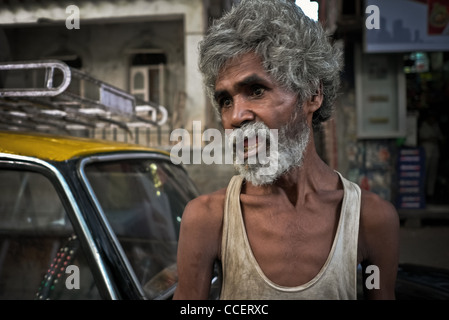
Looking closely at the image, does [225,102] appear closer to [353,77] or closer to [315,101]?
[315,101]

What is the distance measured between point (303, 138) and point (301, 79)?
154 mm

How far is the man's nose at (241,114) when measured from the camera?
1008 mm

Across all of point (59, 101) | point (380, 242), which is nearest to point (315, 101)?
point (380, 242)

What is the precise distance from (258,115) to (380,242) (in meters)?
0.44

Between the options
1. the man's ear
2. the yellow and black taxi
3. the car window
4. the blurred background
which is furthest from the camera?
the blurred background

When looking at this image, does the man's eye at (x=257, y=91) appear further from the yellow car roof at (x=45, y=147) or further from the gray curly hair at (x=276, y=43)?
the yellow car roof at (x=45, y=147)

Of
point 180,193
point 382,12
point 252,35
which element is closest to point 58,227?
point 180,193

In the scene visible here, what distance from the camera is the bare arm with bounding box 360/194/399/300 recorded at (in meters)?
1.05

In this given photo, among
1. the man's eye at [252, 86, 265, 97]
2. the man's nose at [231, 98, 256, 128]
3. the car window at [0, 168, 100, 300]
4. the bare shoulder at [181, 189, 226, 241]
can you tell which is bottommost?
the car window at [0, 168, 100, 300]

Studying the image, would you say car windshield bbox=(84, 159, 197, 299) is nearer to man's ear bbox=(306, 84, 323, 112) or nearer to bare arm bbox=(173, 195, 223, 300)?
bare arm bbox=(173, 195, 223, 300)

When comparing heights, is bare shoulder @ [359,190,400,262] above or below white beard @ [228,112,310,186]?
below

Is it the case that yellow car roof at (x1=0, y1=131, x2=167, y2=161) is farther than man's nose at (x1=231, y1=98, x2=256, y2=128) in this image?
Yes

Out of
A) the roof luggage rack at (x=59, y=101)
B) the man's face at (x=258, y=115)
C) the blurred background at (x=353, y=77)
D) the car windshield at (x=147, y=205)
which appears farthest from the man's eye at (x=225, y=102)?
the blurred background at (x=353, y=77)

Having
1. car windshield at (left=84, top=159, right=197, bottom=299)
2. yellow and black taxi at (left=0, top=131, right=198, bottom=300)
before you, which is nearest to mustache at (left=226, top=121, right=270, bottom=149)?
yellow and black taxi at (left=0, top=131, right=198, bottom=300)
